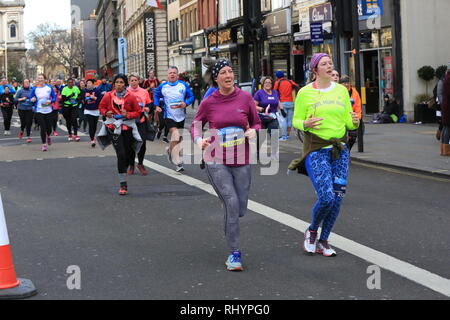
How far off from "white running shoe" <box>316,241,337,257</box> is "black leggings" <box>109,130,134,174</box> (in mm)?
5421

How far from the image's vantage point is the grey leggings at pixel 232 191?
7781mm

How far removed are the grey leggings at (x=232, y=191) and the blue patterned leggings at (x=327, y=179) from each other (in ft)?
1.94

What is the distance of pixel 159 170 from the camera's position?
650 inches

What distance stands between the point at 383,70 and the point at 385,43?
3.11 feet

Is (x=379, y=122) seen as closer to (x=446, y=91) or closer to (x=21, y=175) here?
(x=446, y=91)

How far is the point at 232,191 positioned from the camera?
7809 millimetres

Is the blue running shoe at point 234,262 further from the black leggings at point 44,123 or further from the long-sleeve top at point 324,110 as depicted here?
the black leggings at point 44,123

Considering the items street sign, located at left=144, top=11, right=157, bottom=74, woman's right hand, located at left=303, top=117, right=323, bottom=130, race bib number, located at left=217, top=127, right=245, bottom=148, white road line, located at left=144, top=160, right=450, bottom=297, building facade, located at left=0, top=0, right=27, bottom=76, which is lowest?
white road line, located at left=144, top=160, right=450, bottom=297

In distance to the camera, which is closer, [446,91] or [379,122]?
[446,91]

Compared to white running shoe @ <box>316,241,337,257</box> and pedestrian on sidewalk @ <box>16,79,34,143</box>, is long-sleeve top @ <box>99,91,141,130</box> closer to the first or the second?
white running shoe @ <box>316,241,337,257</box>

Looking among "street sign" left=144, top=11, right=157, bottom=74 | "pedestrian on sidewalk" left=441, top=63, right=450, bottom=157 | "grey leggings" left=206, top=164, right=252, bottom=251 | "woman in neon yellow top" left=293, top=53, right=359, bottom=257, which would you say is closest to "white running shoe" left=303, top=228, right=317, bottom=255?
"woman in neon yellow top" left=293, top=53, right=359, bottom=257

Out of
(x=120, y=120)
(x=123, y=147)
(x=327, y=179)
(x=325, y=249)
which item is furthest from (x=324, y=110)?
(x=120, y=120)

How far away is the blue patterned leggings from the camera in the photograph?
799 cm
